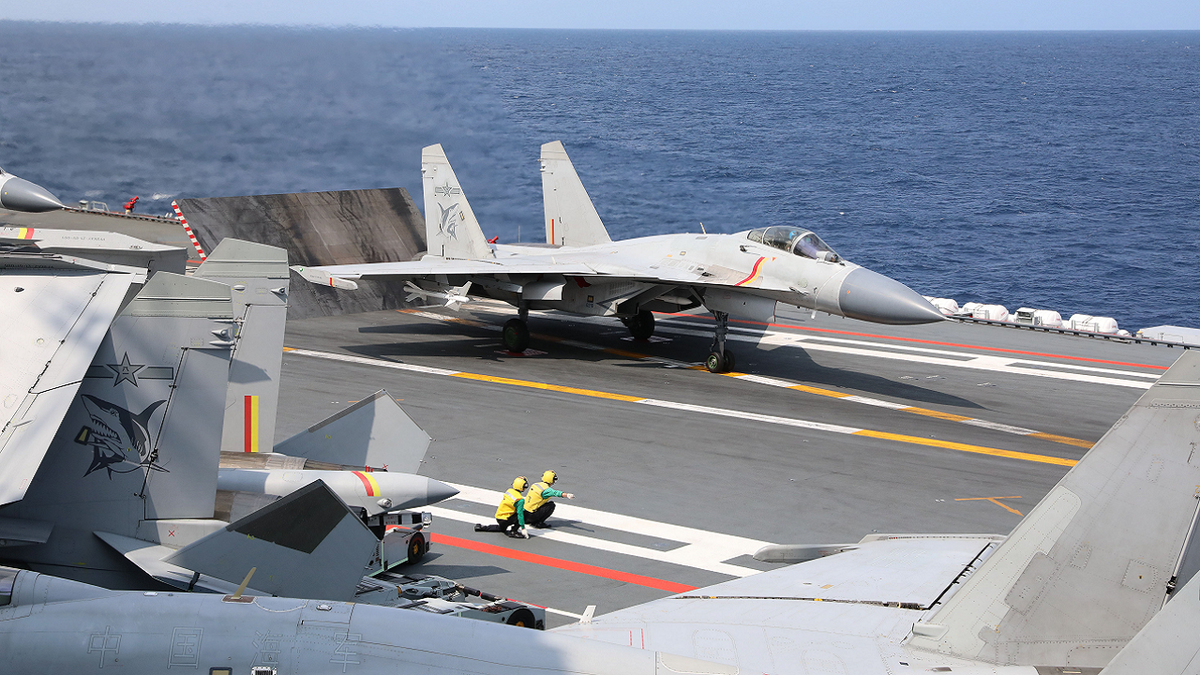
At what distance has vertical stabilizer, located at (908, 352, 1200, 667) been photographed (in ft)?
22.6

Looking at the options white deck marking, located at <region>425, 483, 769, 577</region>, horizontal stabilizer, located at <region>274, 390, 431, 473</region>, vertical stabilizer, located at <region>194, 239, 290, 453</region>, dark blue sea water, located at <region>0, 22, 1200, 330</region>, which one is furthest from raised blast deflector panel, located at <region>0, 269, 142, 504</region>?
dark blue sea water, located at <region>0, 22, 1200, 330</region>

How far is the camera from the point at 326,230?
2938cm

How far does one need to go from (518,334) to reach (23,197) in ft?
34.9

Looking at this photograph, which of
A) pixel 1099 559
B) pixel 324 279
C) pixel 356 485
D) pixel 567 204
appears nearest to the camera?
pixel 1099 559

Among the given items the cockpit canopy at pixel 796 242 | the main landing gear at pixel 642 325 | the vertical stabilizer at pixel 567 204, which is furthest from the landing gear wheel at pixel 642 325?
the cockpit canopy at pixel 796 242

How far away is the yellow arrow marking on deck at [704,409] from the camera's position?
1791 cm

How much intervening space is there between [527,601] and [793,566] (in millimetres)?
3383

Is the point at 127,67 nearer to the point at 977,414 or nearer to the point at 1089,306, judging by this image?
the point at 1089,306

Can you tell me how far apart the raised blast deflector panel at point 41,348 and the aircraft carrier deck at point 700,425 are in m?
5.51

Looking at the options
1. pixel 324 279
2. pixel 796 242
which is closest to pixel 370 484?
pixel 324 279

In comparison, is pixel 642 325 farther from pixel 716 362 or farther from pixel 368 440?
pixel 368 440

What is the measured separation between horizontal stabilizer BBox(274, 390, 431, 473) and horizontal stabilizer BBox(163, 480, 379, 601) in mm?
3821

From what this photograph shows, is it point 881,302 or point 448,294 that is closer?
point 881,302

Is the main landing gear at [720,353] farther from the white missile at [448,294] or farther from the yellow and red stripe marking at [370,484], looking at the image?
the yellow and red stripe marking at [370,484]
